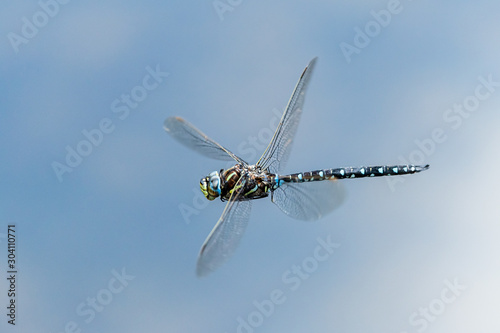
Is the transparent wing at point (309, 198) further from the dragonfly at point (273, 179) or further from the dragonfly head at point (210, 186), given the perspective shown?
the dragonfly head at point (210, 186)

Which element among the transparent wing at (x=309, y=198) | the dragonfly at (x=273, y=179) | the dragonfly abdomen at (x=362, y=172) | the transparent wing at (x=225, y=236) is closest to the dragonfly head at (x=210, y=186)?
the dragonfly at (x=273, y=179)

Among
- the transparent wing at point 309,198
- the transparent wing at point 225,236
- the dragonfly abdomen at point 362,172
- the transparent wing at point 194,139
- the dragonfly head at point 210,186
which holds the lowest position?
the transparent wing at point 225,236

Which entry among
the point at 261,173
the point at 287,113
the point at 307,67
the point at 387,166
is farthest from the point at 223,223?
the point at 387,166

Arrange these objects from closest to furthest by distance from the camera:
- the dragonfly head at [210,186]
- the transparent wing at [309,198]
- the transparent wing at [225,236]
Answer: the transparent wing at [225,236], the transparent wing at [309,198], the dragonfly head at [210,186]

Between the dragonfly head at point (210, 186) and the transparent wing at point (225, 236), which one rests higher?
the dragonfly head at point (210, 186)

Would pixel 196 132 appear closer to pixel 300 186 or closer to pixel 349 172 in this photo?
pixel 300 186

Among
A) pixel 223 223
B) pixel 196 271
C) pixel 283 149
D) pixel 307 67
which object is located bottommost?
pixel 196 271

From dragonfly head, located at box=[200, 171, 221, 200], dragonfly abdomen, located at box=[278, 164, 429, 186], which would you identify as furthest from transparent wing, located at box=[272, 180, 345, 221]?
dragonfly head, located at box=[200, 171, 221, 200]
